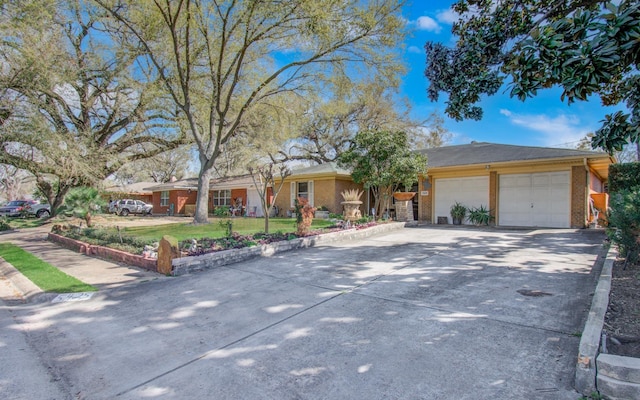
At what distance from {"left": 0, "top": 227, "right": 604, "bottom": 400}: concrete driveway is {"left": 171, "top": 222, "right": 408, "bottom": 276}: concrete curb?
0.47m

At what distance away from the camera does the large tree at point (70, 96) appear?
42.5ft

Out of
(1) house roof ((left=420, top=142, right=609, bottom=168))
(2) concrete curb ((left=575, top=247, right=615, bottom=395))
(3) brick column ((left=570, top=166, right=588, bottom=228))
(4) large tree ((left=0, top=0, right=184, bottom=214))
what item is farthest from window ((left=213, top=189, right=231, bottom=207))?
(2) concrete curb ((left=575, top=247, right=615, bottom=395))

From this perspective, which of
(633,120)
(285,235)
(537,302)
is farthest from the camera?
(285,235)

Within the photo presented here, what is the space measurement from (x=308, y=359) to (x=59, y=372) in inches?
91.9

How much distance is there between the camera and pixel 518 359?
120 inches

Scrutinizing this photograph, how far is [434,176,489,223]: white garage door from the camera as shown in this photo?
50.2ft

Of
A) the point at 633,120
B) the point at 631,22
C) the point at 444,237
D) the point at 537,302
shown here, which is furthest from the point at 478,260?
the point at 631,22

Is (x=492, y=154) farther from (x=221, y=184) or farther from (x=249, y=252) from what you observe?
(x=221, y=184)

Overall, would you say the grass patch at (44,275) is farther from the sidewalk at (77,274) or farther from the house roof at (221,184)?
the house roof at (221,184)

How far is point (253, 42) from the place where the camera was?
12.9m

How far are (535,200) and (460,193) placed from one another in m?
3.05

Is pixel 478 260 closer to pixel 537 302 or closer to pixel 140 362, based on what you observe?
pixel 537 302

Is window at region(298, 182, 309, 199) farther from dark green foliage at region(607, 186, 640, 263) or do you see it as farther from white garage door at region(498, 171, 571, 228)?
dark green foliage at region(607, 186, 640, 263)

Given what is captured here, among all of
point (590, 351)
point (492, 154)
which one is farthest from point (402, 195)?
point (590, 351)
